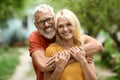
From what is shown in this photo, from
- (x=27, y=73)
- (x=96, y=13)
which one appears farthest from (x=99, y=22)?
(x=27, y=73)

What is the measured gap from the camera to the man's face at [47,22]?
3938 mm

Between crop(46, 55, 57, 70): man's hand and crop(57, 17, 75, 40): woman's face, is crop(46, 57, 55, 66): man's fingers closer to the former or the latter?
crop(46, 55, 57, 70): man's hand

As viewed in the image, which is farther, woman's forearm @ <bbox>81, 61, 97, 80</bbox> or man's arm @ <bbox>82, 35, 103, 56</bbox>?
man's arm @ <bbox>82, 35, 103, 56</bbox>

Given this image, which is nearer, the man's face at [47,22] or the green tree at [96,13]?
the man's face at [47,22]

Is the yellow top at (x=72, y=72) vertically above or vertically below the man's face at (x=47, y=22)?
below

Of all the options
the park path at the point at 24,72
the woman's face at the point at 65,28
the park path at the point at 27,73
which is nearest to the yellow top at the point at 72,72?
the woman's face at the point at 65,28

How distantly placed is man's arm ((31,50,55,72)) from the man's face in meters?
0.23

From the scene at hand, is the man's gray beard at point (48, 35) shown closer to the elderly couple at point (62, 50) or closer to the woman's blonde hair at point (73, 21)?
the elderly couple at point (62, 50)

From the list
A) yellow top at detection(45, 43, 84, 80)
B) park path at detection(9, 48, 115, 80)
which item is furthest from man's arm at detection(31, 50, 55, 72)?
park path at detection(9, 48, 115, 80)

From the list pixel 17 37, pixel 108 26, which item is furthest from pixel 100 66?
pixel 17 37

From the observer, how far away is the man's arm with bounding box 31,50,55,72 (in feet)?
12.2

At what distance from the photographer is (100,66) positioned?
17.7 meters

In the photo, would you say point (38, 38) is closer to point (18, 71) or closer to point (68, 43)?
point (68, 43)

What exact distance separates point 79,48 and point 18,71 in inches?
542
